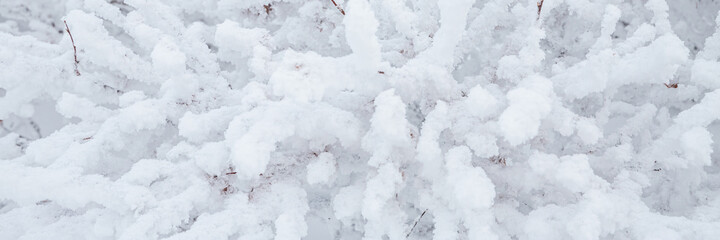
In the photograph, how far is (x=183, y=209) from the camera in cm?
143

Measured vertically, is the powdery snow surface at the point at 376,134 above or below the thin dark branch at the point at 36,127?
above

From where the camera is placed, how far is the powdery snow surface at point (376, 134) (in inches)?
49.6

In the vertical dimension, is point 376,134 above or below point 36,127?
above

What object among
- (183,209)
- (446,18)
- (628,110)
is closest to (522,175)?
(446,18)

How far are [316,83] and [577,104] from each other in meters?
1.22

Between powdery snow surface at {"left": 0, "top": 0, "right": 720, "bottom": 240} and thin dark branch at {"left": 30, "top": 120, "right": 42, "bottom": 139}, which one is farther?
thin dark branch at {"left": 30, "top": 120, "right": 42, "bottom": 139}

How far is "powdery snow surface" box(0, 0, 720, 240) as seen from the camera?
1259 millimetres

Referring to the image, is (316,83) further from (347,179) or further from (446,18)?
(347,179)

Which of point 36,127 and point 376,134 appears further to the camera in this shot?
point 36,127

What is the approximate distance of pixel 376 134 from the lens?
4.58 ft

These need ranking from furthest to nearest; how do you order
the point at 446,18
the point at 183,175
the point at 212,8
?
the point at 212,8 < the point at 183,175 < the point at 446,18

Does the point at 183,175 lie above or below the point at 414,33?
below

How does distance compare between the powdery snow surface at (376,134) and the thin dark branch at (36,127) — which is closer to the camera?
the powdery snow surface at (376,134)

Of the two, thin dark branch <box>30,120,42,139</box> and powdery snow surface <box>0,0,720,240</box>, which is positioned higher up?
powdery snow surface <box>0,0,720,240</box>
